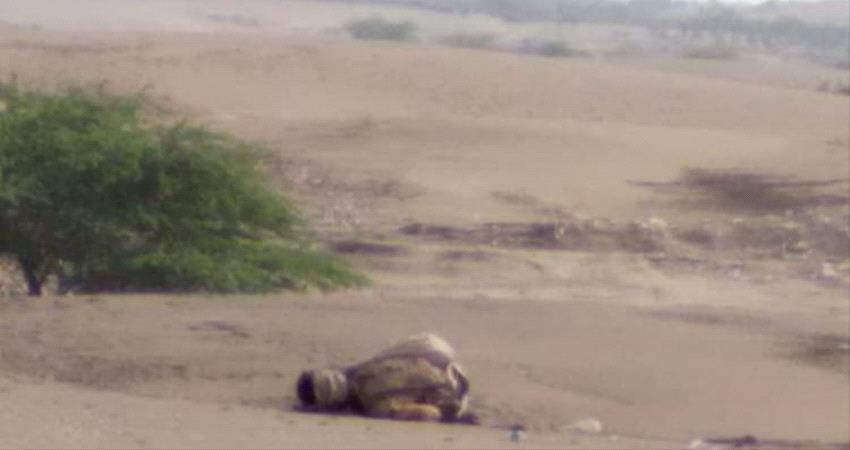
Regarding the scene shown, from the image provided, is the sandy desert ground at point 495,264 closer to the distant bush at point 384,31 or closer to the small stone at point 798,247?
the small stone at point 798,247

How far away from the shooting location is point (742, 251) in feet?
81.6

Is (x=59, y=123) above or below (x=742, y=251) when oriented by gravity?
above

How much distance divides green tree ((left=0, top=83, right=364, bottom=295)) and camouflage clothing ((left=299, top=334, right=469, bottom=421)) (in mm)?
6313

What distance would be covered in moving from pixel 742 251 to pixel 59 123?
10279 mm

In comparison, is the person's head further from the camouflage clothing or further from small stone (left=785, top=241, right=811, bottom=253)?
small stone (left=785, top=241, right=811, bottom=253)

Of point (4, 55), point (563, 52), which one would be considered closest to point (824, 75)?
point (563, 52)

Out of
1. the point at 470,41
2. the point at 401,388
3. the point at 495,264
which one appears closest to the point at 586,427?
the point at 401,388

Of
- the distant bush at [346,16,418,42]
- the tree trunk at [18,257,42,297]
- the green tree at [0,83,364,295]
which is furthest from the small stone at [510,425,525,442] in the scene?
the distant bush at [346,16,418,42]

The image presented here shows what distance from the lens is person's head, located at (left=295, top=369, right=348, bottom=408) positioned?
1009 centimetres

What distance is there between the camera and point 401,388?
10.1 meters

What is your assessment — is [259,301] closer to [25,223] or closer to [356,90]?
[25,223]

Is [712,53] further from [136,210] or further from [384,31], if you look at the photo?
[136,210]

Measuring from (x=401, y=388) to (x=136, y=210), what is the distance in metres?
7.43

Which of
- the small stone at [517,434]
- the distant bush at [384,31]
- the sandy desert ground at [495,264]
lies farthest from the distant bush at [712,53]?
the small stone at [517,434]
